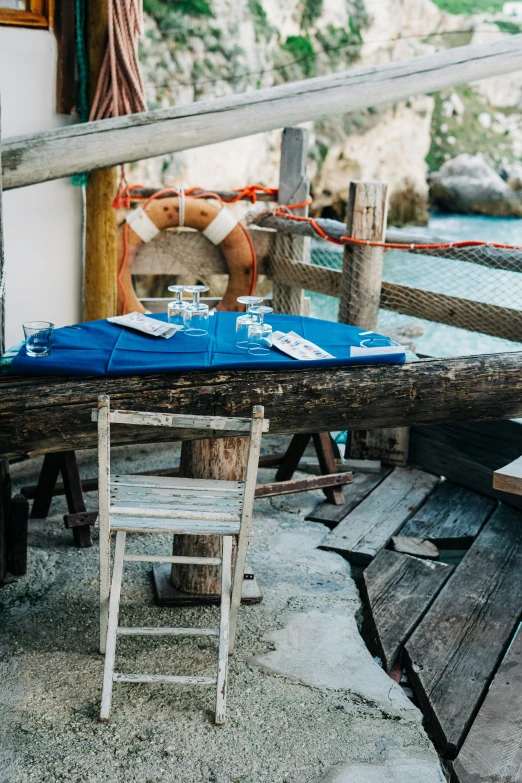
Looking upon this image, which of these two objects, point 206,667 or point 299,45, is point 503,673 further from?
point 299,45

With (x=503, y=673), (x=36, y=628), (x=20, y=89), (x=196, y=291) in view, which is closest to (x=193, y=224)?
(x=20, y=89)

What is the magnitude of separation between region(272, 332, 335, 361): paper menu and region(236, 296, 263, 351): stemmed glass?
0.11m

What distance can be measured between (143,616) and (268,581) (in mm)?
565

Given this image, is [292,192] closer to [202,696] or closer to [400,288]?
[400,288]

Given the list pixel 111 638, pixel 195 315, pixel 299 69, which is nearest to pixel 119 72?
pixel 195 315

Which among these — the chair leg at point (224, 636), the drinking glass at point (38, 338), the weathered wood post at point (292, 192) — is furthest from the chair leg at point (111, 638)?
the weathered wood post at point (292, 192)

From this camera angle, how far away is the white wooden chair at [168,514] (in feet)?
8.11

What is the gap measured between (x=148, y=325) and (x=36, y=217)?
178 cm

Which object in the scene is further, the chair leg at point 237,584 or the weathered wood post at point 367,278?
the weathered wood post at point 367,278

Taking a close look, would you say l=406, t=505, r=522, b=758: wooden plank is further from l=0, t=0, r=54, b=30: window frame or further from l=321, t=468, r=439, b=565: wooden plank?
l=0, t=0, r=54, b=30: window frame

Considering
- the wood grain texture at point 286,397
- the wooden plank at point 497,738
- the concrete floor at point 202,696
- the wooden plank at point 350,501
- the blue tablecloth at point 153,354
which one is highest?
the blue tablecloth at point 153,354

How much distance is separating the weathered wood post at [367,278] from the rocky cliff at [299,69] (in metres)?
7.92

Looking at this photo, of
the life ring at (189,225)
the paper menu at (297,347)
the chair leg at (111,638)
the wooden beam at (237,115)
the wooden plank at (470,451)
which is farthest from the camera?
the life ring at (189,225)

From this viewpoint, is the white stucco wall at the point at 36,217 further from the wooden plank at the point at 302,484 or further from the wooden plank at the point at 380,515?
the wooden plank at the point at 380,515
